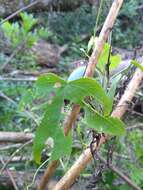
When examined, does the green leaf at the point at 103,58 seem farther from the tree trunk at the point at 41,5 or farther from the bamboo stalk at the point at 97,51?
the tree trunk at the point at 41,5

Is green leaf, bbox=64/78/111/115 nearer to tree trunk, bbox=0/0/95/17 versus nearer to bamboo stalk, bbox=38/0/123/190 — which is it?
bamboo stalk, bbox=38/0/123/190

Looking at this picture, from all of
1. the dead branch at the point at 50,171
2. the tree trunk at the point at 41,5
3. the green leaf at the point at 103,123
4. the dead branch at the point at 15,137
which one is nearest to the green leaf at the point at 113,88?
the green leaf at the point at 103,123

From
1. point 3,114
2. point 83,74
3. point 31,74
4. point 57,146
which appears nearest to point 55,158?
point 57,146

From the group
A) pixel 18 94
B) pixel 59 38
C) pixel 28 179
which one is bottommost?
pixel 28 179

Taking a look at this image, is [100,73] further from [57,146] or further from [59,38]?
[59,38]

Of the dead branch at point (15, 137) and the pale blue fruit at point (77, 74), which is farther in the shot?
the dead branch at point (15, 137)

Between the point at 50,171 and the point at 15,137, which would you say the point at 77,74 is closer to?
the point at 50,171
